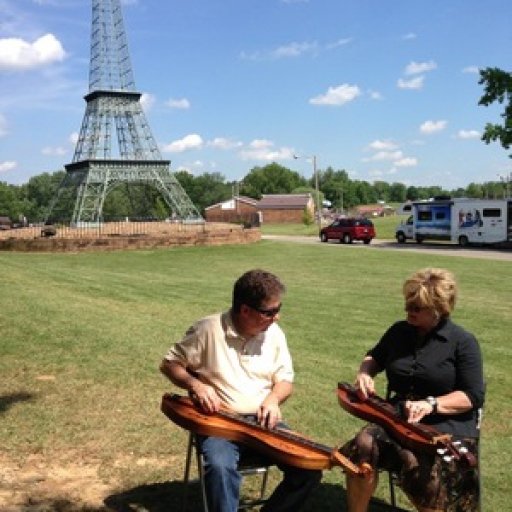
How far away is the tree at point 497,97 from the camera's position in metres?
35.2

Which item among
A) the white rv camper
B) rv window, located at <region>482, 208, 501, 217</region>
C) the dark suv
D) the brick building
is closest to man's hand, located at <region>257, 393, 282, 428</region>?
the white rv camper

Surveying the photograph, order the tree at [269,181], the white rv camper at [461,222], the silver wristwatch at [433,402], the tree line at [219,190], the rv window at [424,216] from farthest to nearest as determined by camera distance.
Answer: the tree at [269,181]
the tree line at [219,190]
the rv window at [424,216]
the white rv camper at [461,222]
the silver wristwatch at [433,402]

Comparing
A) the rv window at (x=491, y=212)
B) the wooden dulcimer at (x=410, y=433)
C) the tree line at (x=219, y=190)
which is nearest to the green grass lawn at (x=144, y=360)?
the wooden dulcimer at (x=410, y=433)

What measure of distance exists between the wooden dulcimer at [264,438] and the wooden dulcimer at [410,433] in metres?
0.25

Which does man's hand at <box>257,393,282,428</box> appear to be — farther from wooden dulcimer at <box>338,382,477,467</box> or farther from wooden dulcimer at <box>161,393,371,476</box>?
wooden dulcimer at <box>338,382,477,467</box>

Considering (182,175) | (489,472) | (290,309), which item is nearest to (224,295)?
(290,309)

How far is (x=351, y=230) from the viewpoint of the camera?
130ft

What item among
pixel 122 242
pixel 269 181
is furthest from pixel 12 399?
pixel 269 181

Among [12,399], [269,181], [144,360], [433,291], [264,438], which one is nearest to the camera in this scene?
[264,438]

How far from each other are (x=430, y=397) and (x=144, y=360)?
4080 mm

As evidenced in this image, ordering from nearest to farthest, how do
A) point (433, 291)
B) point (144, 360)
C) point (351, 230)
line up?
point (433, 291) < point (144, 360) < point (351, 230)

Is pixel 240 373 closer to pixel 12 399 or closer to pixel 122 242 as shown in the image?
pixel 12 399

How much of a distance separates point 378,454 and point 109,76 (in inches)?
2390

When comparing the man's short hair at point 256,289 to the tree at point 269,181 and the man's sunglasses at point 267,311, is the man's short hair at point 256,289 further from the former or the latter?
the tree at point 269,181
